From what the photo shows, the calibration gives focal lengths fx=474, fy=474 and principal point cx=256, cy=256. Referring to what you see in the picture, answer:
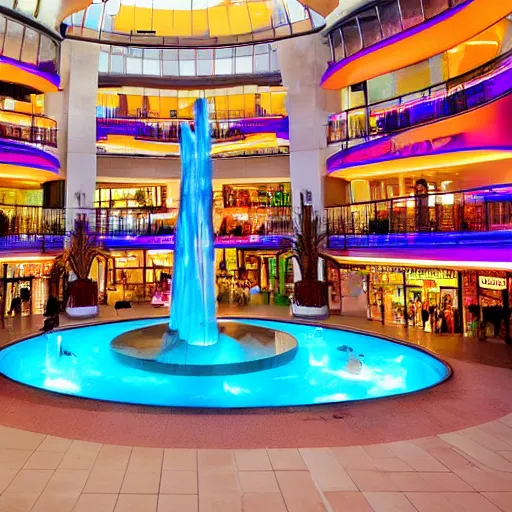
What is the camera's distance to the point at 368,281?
21750mm

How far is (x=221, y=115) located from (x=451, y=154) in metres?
18.0

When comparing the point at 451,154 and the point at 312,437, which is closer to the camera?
the point at 312,437

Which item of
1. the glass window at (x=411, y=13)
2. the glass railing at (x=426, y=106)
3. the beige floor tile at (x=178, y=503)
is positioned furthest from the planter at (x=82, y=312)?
the glass window at (x=411, y=13)

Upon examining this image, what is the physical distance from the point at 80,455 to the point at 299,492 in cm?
323

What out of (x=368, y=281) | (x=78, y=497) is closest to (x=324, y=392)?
(x=78, y=497)

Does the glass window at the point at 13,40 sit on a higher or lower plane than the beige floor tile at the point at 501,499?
higher

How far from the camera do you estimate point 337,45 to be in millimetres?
24344

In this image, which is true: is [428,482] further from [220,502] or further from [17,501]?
[17,501]

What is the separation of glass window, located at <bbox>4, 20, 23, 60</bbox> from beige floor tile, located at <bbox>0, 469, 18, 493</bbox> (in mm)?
22790

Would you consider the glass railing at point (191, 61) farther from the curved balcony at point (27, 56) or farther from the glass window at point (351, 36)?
the glass window at point (351, 36)

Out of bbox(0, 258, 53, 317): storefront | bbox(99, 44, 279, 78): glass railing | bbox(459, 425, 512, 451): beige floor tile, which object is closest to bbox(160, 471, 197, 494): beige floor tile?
bbox(459, 425, 512, 451): beige floor tile

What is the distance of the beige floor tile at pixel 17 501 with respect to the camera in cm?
527

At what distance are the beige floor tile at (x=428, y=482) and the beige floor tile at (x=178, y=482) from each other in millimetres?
2579

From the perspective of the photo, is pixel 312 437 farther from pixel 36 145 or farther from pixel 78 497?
pixel 36 145
